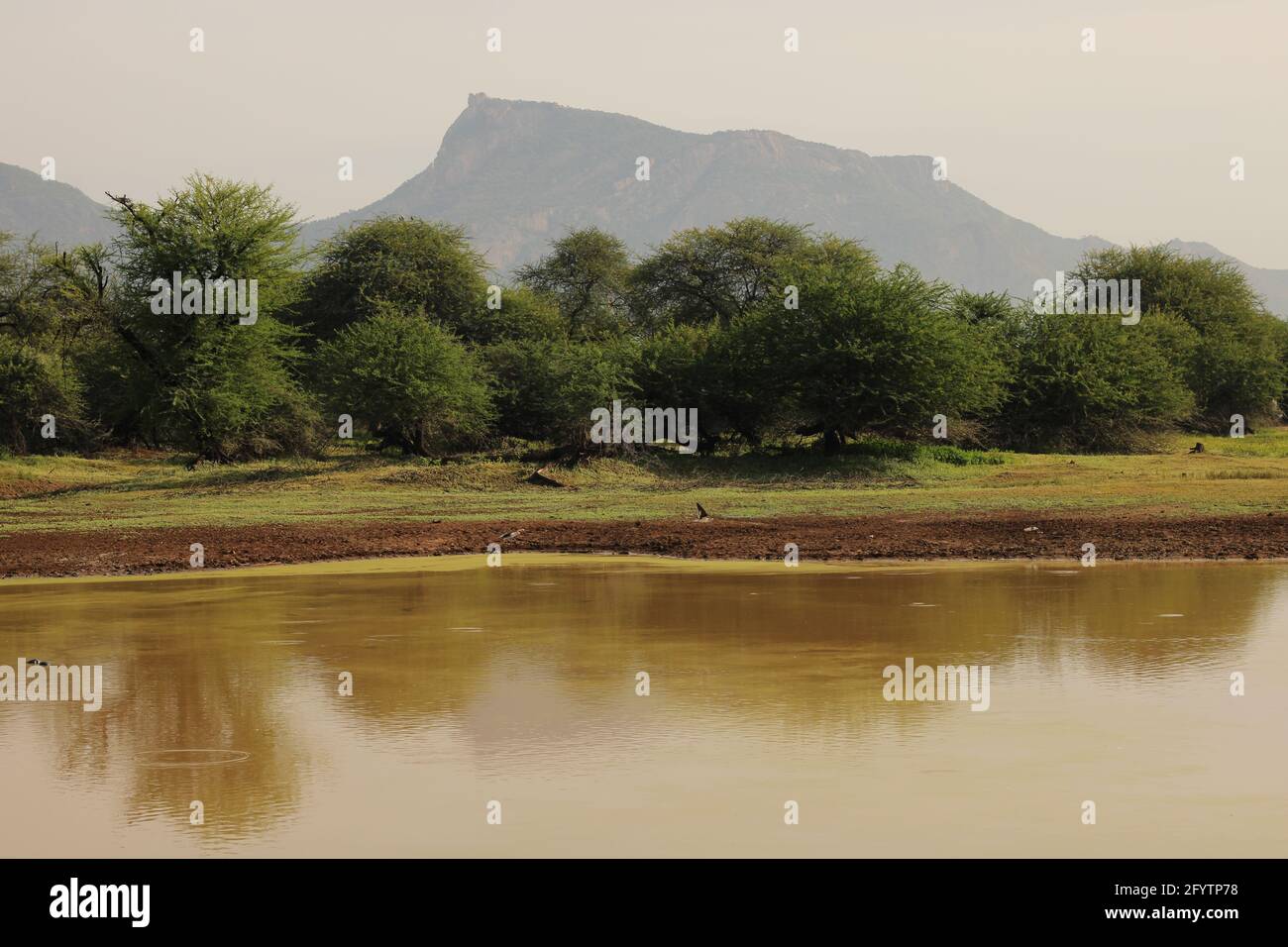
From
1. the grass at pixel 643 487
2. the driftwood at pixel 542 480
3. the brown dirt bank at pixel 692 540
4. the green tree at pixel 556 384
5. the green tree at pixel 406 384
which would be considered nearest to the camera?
the brown dirt bank at pixel 692 540

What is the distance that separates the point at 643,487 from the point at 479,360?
1512cm

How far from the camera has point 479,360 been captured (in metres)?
51.2

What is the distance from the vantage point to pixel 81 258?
4494 cm

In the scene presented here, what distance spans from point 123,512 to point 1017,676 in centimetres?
2537

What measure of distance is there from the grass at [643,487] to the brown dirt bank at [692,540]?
72.8 inches

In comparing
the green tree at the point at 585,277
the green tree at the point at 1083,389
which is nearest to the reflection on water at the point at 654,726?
the green tree at the point at 1083,389

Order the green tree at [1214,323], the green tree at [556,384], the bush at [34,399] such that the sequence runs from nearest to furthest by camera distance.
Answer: the green tree at [556,384] → the bush at [34,399] → the green tree at [1214,323]

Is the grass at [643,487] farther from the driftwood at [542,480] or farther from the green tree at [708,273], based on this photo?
the green tree at [708,273]

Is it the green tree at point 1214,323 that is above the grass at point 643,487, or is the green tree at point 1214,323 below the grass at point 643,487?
above

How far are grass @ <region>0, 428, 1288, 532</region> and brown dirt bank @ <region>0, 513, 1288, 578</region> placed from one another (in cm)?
185

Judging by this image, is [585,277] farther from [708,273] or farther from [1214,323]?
[1214,323]

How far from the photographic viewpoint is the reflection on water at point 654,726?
26.3 feet
